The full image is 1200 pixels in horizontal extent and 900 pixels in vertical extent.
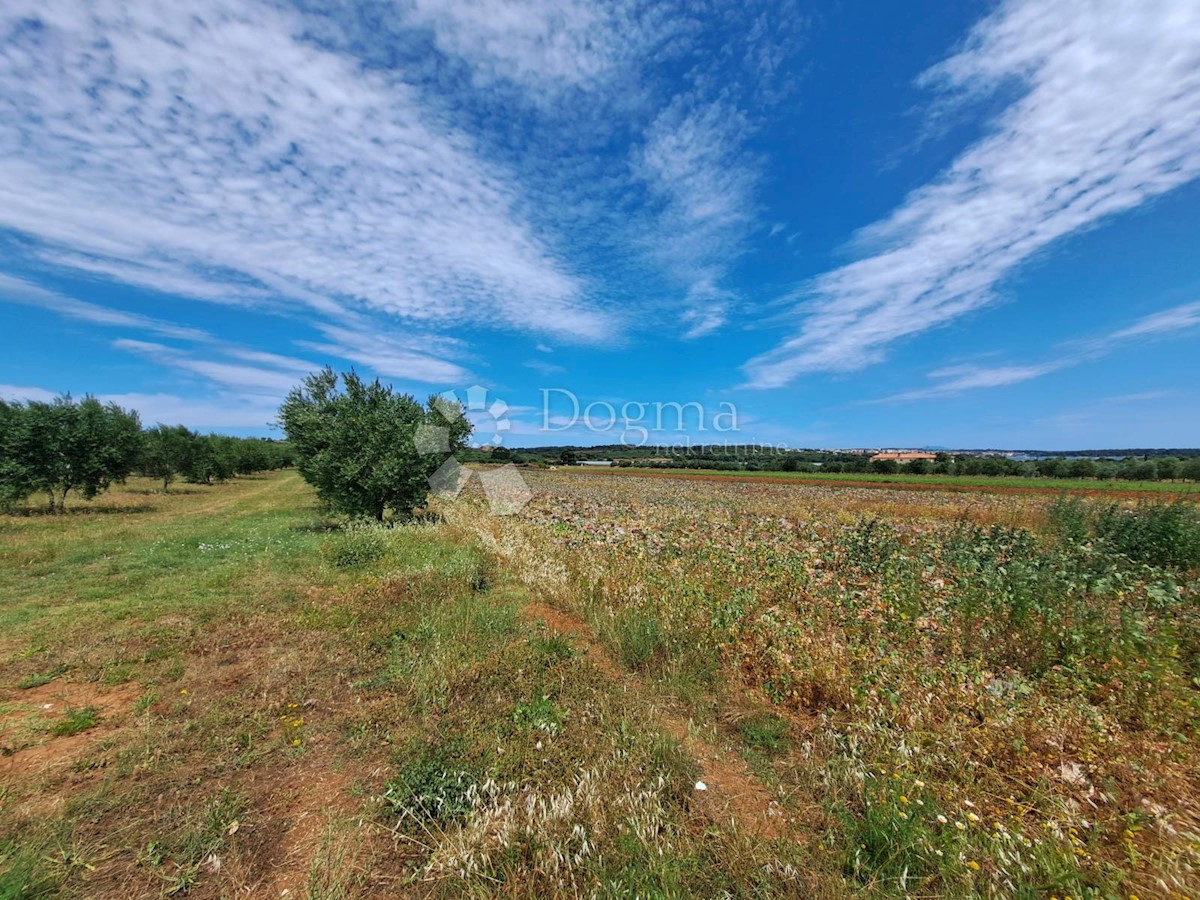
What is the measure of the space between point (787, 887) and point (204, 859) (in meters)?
3.74

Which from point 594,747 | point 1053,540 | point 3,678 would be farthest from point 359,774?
point 1053,540

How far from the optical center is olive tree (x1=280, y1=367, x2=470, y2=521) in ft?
50.4

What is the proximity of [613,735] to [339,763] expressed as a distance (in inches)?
95.4

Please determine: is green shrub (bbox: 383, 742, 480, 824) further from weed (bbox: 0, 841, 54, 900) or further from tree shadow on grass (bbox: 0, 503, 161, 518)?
tree shadow on grass (bbox: 0, 503, 161, 518)

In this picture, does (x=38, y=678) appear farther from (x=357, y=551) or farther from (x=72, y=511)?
(x=72, y=511)

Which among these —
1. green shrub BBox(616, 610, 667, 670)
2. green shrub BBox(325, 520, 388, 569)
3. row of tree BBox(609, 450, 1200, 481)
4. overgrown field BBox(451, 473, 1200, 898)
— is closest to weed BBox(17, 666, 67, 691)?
green shrub BBox(325, 520, 388, 569)

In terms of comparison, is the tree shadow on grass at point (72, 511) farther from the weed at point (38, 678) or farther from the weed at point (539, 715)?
the weed at point (539, 715)

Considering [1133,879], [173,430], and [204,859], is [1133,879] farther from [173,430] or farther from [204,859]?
[173,430]

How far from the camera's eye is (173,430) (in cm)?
4347

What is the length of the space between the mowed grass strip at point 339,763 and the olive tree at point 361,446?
8.05 metres

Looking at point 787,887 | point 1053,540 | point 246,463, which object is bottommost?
point 787,887

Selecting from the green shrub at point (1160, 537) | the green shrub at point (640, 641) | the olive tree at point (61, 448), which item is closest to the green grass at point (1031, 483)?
the green shrub at point (1160, 537)

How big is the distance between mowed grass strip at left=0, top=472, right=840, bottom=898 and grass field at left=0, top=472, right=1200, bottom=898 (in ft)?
0.08

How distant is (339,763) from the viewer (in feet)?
12.6
